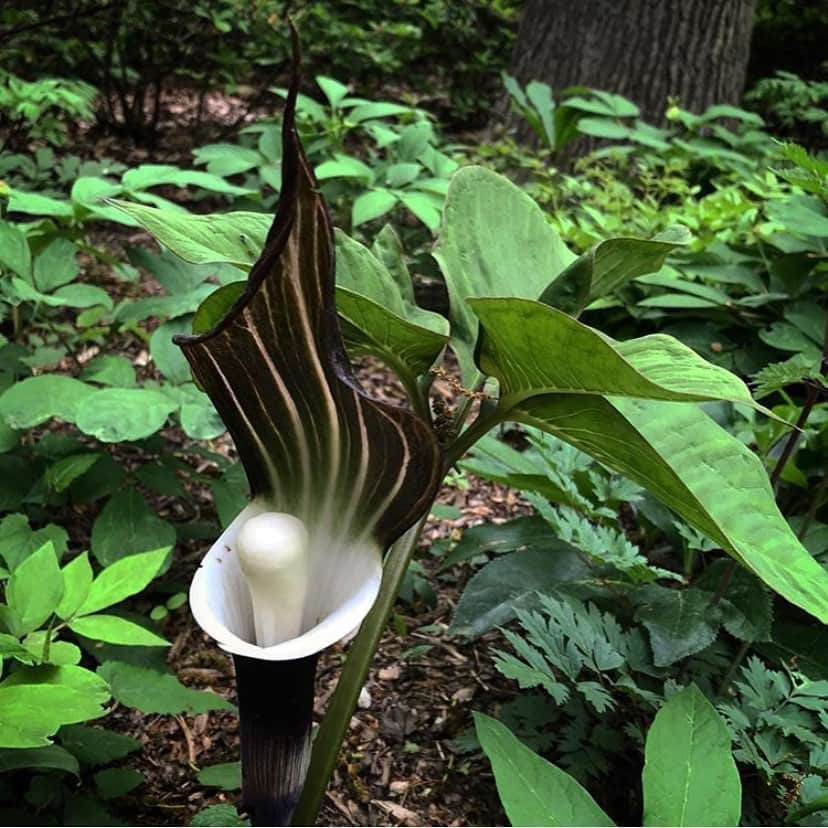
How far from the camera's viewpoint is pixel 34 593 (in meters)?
0.82

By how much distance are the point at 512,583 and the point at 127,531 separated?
55 cm

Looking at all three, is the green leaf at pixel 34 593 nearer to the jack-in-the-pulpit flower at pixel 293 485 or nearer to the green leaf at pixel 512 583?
the jack-in-the-pulpit flower at pixel 293 485

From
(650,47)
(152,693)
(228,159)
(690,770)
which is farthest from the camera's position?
(650,47)

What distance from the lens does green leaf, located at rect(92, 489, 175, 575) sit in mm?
1172

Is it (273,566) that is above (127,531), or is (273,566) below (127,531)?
above

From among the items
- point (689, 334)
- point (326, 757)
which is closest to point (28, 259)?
point (326, 757)

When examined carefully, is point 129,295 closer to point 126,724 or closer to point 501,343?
point 126,724

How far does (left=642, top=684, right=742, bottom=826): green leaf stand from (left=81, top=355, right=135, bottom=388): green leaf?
35.8 inches

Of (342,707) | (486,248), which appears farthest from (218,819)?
(486,248)

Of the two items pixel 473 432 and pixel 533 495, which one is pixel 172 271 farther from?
pixel 473 432

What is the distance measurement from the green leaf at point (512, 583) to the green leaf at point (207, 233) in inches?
22.6

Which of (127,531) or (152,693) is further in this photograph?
(127,531)

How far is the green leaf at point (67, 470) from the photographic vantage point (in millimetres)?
1178

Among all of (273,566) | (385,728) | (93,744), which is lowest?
(385,728)
